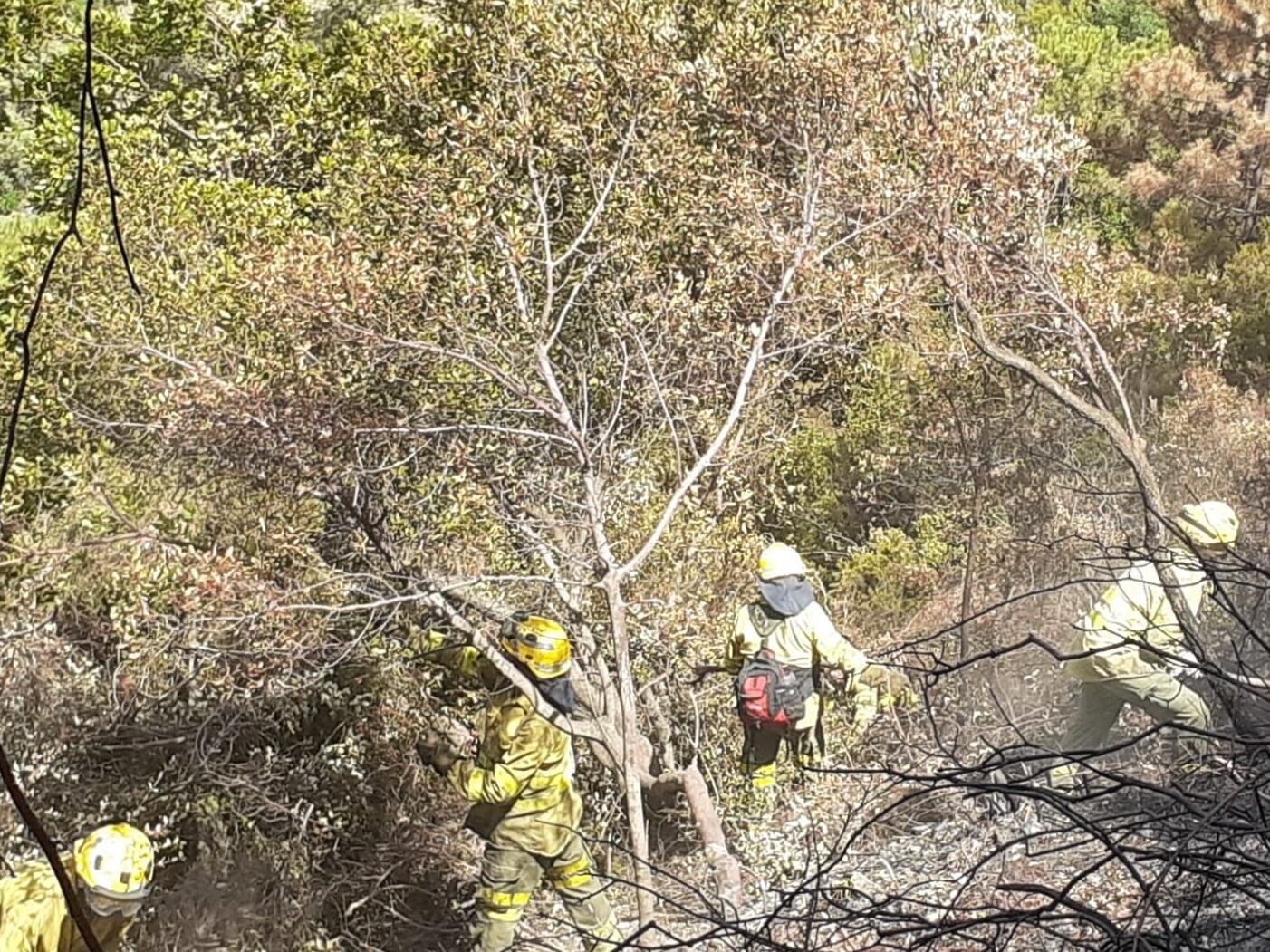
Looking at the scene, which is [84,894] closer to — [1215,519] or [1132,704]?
[1132,704]

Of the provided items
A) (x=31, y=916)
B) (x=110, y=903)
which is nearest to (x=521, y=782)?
(x=110, y=903)

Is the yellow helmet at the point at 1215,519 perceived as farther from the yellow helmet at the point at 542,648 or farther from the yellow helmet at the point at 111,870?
the yellow helmet at the point at 111,870


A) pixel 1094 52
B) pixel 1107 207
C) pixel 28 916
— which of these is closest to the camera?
pixel 28 916

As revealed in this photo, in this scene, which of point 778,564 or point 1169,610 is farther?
point 778,564

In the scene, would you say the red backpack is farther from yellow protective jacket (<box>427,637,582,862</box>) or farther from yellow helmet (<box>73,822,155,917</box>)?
yellow helmet (<box>73,822,155,917</box>)

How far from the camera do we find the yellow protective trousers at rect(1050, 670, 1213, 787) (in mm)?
6625

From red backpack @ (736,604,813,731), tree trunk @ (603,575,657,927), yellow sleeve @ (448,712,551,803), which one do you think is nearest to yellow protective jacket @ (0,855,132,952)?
yellow sleeve @ (448,712,551,803)

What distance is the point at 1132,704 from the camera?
6.80m

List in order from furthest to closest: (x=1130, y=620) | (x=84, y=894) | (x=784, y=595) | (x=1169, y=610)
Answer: (x=784, y=595)
(x=1169, y=610)
(x=1130, y=620)
(x=84, y=894)

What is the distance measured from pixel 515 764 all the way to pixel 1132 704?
2.87 meters

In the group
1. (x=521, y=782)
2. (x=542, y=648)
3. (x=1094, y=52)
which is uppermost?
(x=1094, y=52)

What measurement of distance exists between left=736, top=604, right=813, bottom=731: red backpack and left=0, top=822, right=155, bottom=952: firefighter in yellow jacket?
3.05m

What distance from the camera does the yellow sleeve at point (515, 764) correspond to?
602cm

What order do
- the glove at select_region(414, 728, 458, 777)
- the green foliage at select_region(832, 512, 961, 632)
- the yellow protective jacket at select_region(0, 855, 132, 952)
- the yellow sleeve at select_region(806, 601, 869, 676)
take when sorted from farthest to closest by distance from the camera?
the green foliage at select_region(832, 512, 961, 632), the glove at select_region(414, 728, 458, 777), the yellow sleeve at select_region(806, 601, 869, 676), the yellow protective jacket at select_region(0, 855, 132, 952)
